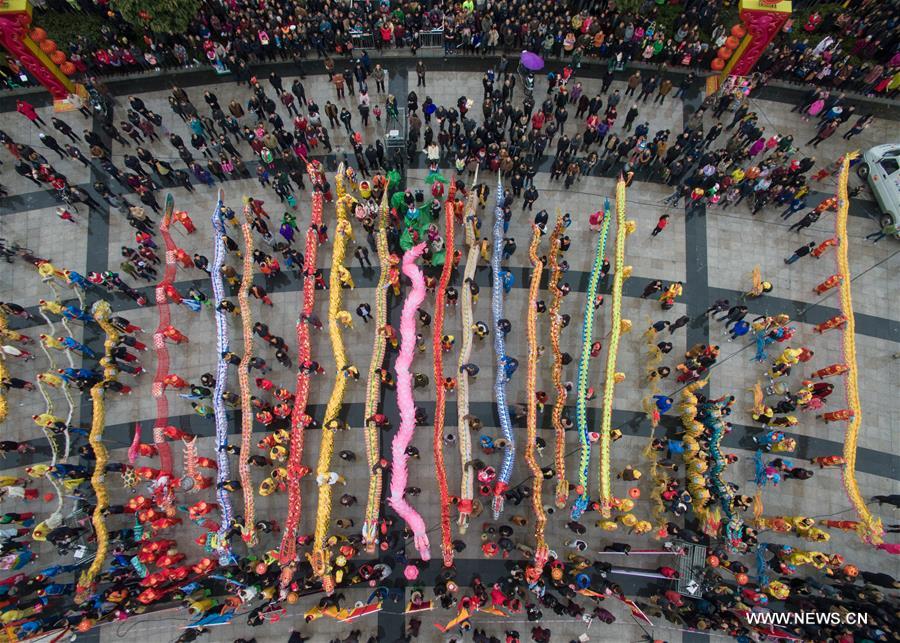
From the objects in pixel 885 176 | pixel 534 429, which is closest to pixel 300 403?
pixel 534 429

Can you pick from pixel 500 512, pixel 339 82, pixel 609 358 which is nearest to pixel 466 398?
pixel 500 512

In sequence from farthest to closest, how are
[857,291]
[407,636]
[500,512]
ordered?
[857,291] < [500,512] < [407,636]

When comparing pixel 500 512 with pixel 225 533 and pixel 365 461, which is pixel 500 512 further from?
pixel 225 533

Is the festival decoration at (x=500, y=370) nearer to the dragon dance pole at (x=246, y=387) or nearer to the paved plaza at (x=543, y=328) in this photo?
the paved plaza at (x=543, y=328)

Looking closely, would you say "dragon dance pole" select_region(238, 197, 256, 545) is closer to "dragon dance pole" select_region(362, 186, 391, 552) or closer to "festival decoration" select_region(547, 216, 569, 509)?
"dragon dance pole" select_region(362, 186, 391, 552)

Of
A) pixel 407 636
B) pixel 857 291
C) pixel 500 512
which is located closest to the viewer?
pixel 407 636

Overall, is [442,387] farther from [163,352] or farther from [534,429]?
[163,352]
